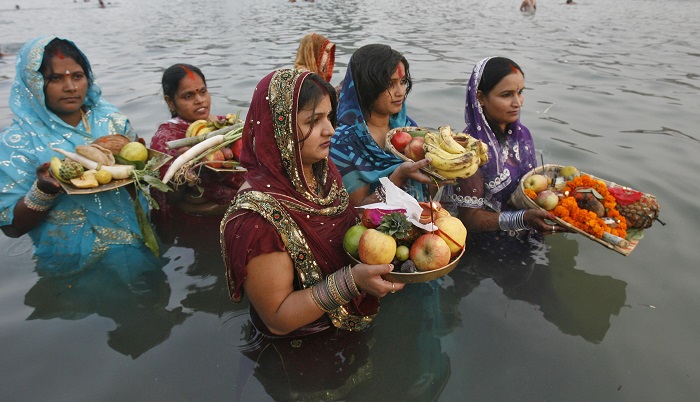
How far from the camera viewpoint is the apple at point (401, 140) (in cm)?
345

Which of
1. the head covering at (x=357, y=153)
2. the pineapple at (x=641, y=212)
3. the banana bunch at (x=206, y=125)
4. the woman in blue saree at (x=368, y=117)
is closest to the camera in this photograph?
the pineapple at (x=641, y=212)

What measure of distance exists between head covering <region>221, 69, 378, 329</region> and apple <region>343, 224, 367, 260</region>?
0.41 feet

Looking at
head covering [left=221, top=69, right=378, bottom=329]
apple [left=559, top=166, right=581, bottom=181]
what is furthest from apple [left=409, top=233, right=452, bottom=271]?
apple [left=559, top=166, right=581, bottom=181]

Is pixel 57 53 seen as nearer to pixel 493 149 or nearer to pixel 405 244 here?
pixel 405 244

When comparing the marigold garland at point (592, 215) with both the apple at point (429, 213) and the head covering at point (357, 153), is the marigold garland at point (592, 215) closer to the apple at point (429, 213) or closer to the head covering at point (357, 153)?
the head covering at point (357, 153)

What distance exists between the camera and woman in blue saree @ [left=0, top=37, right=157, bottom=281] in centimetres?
320

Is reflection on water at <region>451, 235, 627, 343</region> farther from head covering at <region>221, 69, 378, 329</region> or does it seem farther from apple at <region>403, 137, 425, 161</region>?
head covering at <region>221, 69, 378, 329</region>

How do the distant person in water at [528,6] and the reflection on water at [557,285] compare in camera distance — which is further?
the distant person in water at [528,6]

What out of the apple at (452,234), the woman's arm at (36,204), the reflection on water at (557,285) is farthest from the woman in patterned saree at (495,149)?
the woman's arm at (36,204)

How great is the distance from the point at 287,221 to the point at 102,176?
169 centimetres

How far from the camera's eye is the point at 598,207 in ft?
10.5

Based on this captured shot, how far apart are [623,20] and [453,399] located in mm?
21217

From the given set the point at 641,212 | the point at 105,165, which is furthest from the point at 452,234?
the point at 105,165

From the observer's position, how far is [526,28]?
1731cm
